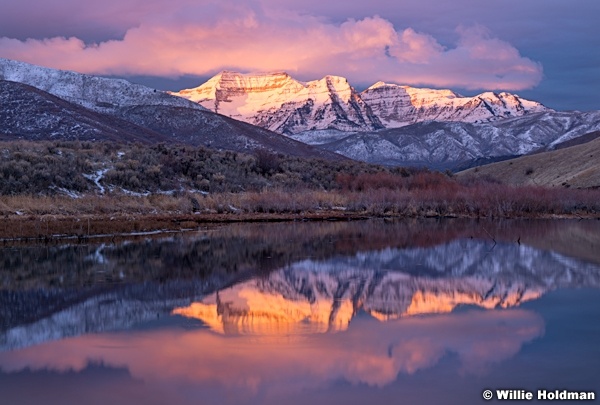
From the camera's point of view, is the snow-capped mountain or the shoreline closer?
the shoreline

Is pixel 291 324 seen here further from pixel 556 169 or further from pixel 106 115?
pixel 106 115

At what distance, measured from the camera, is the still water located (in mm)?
12102

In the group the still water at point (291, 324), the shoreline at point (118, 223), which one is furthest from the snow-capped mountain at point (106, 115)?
the still water at point (291, 324)

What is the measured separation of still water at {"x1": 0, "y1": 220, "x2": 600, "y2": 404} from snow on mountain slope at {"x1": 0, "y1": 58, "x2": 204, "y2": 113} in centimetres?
12238

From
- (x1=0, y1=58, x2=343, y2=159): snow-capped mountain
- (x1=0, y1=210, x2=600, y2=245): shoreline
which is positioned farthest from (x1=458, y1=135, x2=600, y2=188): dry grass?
(x1=0, y1=58, x2=343, y2=159): snow-capped mountain

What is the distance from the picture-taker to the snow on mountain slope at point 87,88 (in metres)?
149

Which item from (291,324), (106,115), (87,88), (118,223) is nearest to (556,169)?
(118,223)

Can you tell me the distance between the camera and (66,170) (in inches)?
1987

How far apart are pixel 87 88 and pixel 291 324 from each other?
151057mm

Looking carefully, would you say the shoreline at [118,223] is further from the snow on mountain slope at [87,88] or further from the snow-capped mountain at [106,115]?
the snow on mountain slope at [87,88]

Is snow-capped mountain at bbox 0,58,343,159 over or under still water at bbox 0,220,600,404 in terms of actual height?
over

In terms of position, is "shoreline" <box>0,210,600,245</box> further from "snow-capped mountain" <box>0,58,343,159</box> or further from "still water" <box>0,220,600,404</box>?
"snow-capped mountain" <box>0,58,343,159</box>

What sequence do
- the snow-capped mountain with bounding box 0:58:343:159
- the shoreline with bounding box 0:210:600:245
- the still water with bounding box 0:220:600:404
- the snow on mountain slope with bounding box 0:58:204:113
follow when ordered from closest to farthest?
the still water with bounding box 0:220:600:404, the shoreline with bounding box 0:210:600:245, the snow-capped mountain with bounding box 0:58:343:159, the snow on mountain slope with bounding box 0:58:204:113

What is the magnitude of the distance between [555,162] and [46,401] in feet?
313
